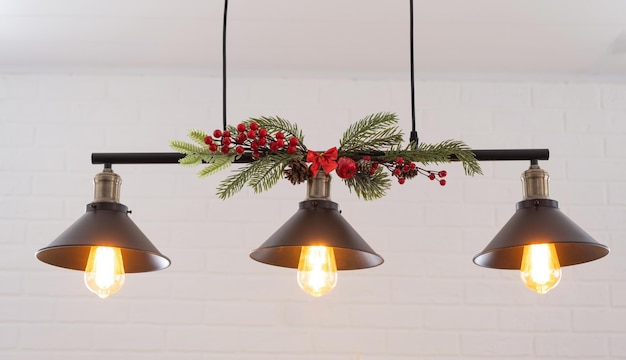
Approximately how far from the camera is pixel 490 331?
7.93ft

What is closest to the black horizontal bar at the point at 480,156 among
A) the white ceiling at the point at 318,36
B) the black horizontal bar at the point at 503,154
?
the black horizontal bar at the point at 503,154

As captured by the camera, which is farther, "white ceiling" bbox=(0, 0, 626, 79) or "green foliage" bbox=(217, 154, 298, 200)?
"white ceiling" bbox=(0, 0, 626, 79)

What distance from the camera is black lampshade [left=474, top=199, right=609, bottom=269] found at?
4.50 feet

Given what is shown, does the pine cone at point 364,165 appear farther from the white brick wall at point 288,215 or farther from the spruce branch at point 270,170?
the white brick wall at point 288,215

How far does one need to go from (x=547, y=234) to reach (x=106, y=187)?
0.78 m

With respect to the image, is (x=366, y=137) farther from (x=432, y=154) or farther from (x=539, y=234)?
(x=539, y=234)

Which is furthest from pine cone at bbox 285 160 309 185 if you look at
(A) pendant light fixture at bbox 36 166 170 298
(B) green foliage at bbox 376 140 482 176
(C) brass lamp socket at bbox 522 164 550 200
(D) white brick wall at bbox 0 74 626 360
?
(D) white brick wall at bbox 0 74 626 360

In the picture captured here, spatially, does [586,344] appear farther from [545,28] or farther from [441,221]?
[545,28]

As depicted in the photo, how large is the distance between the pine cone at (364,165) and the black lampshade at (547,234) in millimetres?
255

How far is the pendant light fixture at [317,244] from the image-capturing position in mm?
1347

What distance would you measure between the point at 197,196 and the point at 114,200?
1.00 meters

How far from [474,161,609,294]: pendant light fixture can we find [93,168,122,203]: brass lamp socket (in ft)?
2.19

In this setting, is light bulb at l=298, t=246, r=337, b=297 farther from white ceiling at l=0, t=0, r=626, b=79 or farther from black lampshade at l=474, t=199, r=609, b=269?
white ceiling at l=0, t=0, r=626, b=79

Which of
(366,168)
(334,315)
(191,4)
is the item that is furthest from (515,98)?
(366,168)
